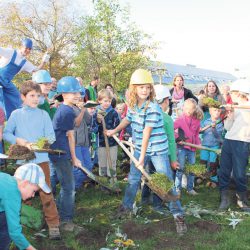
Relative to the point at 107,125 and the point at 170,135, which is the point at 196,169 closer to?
the point at 170,135

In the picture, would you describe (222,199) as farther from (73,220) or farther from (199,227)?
(73,220)

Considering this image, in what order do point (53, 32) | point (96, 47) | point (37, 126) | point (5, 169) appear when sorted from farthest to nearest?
A: point (53, 32)
point (96, 47)
point (5, 169)
point (37, 126)

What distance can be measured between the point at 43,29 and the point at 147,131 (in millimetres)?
31728

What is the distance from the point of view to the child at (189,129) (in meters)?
6.33

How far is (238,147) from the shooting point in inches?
222

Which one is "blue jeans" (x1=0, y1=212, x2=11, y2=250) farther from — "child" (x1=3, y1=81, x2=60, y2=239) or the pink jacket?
the pink jacket

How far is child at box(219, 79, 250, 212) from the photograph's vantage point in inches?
215

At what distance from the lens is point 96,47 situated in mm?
24000

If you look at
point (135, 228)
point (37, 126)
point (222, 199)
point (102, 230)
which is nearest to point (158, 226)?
point (135, 228)

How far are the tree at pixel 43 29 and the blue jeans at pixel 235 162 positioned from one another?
89.1 ft

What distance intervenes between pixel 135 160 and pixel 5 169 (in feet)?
9.50

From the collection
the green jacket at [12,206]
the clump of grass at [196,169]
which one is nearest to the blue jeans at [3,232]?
the green jacket at [12,206]

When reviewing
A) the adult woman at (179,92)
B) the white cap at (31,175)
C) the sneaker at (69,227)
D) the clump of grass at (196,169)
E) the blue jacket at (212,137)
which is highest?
the adult woman at (179,92)

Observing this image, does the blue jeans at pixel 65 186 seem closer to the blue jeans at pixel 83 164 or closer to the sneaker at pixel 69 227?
the sneaker at pixel 69 227
